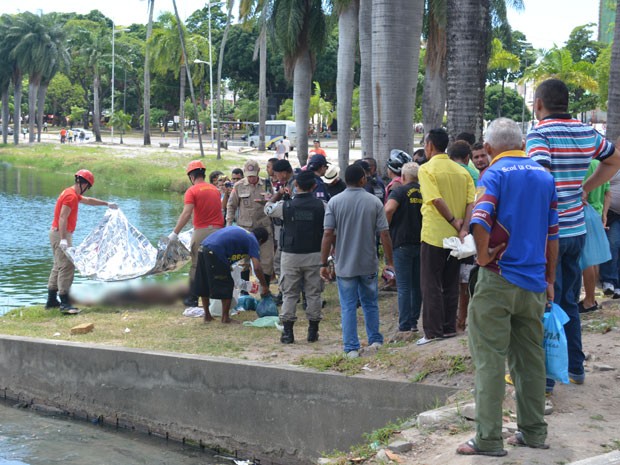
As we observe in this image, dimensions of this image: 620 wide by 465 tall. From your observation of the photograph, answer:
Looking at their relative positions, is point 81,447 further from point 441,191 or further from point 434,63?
point 434,63

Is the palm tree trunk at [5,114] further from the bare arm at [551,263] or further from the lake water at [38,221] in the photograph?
the bare arm at [551,263]

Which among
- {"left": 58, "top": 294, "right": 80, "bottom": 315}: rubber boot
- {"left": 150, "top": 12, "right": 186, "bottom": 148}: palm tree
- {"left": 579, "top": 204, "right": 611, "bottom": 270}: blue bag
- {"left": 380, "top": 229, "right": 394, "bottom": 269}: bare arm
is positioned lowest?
{"left": 58, "top": 294, "right": 80, "bottom": 315}: rubber boot

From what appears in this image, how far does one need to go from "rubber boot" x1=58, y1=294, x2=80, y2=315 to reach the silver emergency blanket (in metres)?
0.60

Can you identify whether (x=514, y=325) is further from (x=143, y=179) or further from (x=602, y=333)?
(x=143, y=179)

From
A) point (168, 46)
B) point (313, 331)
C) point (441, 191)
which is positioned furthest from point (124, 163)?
point (441, 191)

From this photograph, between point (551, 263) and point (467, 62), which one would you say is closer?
point (551, 263)

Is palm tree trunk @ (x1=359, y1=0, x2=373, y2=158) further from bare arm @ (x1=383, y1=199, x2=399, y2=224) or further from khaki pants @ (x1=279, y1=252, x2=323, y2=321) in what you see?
bare arm @ (x1=383, y1=199, x2=399, y2=224)

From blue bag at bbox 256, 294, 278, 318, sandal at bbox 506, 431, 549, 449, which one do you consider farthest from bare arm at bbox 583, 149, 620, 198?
blue bag at bbox 256, 294, 278, 318

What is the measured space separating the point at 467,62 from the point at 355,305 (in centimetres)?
404

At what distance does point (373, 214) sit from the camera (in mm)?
8906

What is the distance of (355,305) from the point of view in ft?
29.7

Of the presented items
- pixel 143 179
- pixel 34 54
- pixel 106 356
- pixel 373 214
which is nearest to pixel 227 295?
pixel 106 356

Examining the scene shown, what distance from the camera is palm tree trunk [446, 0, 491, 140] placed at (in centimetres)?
1128

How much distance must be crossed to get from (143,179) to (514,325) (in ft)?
134
